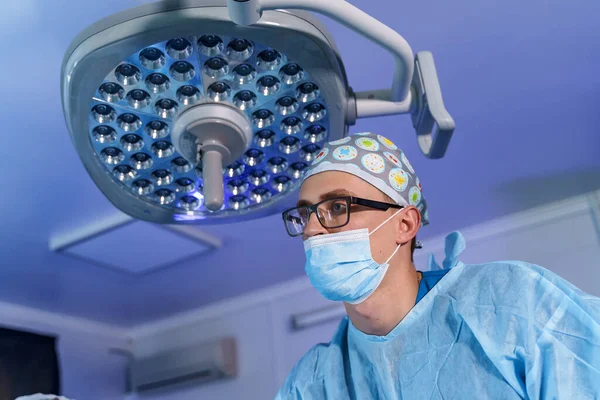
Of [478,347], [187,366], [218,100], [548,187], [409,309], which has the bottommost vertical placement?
[478,347]

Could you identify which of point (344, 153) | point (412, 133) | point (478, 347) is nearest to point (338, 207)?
point (344, 153)

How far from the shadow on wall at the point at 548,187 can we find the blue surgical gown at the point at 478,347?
989 mm

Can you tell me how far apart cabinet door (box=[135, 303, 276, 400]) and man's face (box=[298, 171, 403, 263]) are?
1.75 metres

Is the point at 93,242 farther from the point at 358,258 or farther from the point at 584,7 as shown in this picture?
the point at 584,7

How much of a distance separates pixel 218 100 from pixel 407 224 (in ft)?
1.77

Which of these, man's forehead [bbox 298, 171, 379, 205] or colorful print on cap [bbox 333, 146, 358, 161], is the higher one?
colorful print on cap [bbox 333, 146, 358, 161]

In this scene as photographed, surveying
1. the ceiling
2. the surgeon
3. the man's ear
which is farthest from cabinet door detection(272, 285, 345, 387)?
the man's ear

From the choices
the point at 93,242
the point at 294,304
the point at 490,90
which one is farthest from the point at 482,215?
the point at 93,242

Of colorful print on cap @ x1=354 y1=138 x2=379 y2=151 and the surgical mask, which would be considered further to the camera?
colorful print on cap @ x1=354 y1=138 x2=379 y2=151

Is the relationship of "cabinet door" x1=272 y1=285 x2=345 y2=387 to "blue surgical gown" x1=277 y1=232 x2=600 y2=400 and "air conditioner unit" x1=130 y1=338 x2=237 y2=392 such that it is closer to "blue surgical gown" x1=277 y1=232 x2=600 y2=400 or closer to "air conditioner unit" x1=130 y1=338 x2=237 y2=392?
"air conditioner unit" x1=130 y1=338 x2=237 y2=392

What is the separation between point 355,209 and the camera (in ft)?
3.81

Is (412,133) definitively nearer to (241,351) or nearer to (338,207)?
(338,207)

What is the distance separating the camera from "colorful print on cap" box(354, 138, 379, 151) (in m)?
1.22

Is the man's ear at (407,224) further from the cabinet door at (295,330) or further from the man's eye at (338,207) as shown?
the cabinet door at (295,330)
